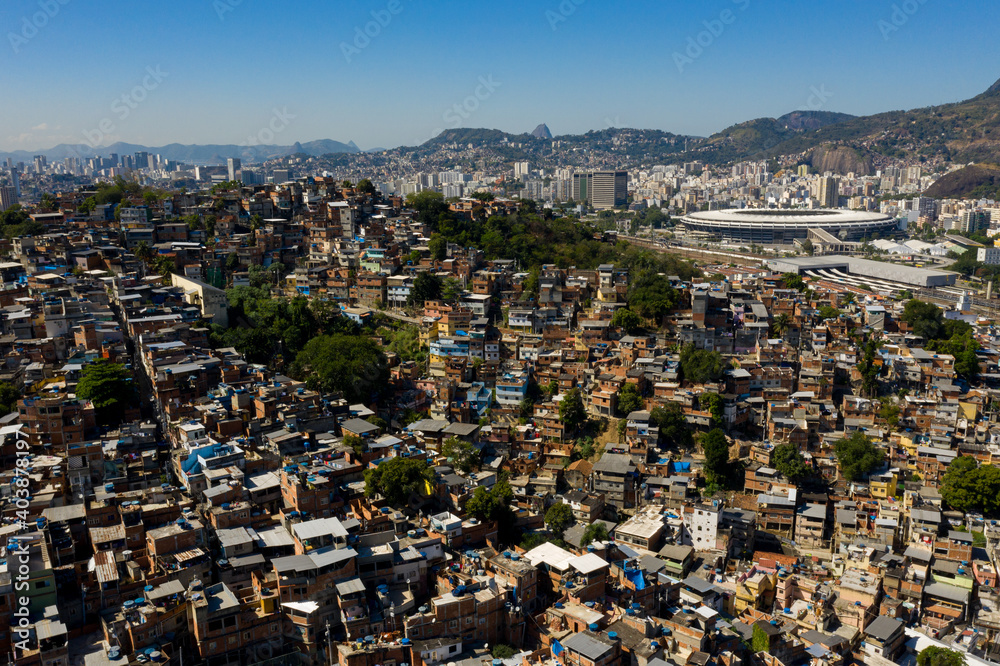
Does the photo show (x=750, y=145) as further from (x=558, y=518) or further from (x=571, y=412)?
(x=558, y=518)

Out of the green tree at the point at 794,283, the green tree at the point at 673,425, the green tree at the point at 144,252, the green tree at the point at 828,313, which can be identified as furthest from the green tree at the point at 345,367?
the green tree at the point at 794,283

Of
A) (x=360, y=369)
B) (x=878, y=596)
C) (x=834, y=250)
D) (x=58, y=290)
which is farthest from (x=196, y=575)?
(x=834, y=250)

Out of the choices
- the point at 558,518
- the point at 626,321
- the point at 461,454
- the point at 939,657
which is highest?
the point at 626,321

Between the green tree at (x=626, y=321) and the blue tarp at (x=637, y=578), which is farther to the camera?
the green tree at (x=626, y=321)

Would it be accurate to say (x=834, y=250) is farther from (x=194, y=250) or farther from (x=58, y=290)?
(x=58, y=290)

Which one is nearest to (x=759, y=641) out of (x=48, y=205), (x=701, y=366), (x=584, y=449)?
(x=584, y=449)

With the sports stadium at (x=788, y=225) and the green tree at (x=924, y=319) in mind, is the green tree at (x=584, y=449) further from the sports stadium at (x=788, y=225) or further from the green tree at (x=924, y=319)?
the sports stadium at (x=788, y=225)

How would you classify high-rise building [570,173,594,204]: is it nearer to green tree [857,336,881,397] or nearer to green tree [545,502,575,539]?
green tree [857,336,881,397]
